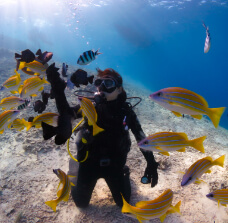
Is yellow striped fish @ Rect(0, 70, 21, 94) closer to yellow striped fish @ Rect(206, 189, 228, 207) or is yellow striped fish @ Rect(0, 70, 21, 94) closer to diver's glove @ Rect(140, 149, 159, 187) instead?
diver's glove @ Rect(140, 149, 159, 187)

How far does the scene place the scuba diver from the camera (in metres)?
2.56

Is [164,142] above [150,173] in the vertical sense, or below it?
above

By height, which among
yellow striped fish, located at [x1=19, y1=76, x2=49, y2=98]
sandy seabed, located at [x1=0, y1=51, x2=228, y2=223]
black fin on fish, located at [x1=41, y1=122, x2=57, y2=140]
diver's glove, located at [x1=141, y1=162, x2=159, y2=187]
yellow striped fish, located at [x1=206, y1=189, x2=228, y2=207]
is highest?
black fin on fish, located at [x1=41, y1=122, x2=57, y2=140]

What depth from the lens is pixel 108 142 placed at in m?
2.78

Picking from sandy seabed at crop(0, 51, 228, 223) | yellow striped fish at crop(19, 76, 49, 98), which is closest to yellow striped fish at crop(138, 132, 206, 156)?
sandy seabed at crop(0, 51, 228, 223)

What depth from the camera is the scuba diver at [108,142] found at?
101 inches

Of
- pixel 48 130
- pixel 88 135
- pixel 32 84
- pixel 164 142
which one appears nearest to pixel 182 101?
pixel 164 142

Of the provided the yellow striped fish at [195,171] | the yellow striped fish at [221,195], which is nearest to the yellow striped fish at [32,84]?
the yellow striped fish at [195,171]

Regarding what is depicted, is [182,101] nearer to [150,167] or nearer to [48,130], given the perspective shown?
[48,130]

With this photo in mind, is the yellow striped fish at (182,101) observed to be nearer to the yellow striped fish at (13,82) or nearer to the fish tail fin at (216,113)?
the fish tail fin at (216,113)

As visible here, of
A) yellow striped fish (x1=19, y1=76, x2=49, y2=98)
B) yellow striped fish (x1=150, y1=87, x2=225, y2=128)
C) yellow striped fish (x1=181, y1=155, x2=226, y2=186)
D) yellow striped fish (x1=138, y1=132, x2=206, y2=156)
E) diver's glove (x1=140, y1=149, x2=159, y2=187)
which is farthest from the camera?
diver's glove (x1=140, y1=149, x2=159, y2=187)

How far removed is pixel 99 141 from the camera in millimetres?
2770

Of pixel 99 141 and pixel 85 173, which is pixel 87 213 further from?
pixel 99 141

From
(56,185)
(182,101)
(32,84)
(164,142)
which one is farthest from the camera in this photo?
(56,185)
